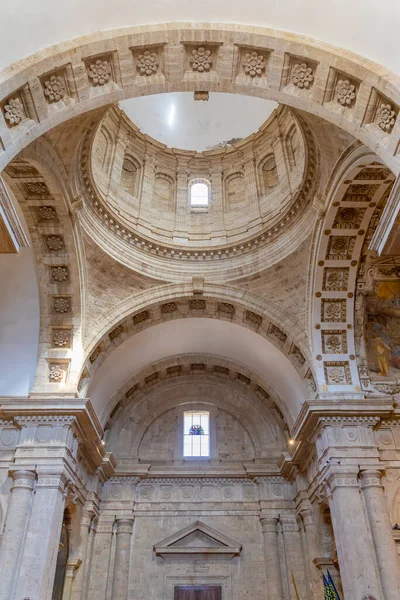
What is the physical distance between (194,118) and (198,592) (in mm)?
17223

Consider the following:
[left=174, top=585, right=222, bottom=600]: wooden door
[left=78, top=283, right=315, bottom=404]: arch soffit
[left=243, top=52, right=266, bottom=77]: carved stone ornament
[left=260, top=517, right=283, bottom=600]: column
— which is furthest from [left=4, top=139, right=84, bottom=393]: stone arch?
[left=260, top=517, right=283, bottom=600]: column

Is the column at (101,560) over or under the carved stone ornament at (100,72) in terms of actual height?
under

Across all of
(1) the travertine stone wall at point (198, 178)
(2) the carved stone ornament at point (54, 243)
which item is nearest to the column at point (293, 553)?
(1) the travertine stone wall at point (198, 178)

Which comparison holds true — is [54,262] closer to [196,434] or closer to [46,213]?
[46,213]

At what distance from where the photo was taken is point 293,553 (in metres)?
16.5

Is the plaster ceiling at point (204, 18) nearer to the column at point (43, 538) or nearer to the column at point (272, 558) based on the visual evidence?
the column at point (43, 538)

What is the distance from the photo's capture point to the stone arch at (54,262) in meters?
12.0

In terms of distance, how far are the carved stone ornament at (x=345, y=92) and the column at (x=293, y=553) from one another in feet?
46.9

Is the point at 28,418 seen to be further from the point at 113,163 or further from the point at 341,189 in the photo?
the point at 341,189

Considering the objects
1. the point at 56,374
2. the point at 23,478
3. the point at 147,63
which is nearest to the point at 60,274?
the point at 56,374

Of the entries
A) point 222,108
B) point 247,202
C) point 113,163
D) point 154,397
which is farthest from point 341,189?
point 154,397

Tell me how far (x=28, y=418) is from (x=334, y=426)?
8264 millimetres

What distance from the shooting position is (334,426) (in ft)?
44.0

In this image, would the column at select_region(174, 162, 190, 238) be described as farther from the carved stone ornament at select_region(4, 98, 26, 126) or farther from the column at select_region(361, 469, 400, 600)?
the carved stone ornament at select_region(4, 98, 26, 126)
